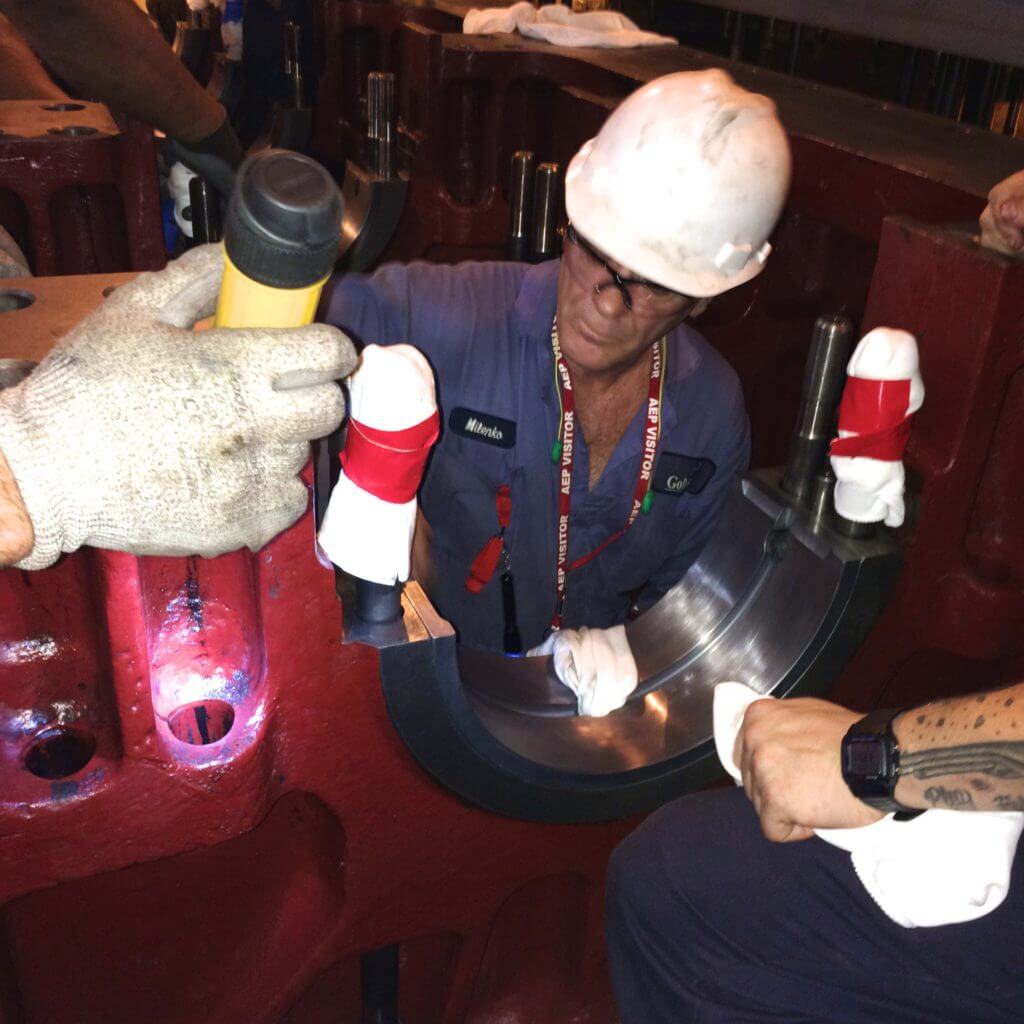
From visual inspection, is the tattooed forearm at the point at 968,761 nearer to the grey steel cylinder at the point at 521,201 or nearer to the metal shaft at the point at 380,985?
the metal shaft at the point at 380,985

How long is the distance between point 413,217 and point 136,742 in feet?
8.10

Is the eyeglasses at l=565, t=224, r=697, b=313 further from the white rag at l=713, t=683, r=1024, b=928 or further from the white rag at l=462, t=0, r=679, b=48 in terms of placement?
the white rag at l=462, t=0, r=679, b=48

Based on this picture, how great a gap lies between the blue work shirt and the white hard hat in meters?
0.30

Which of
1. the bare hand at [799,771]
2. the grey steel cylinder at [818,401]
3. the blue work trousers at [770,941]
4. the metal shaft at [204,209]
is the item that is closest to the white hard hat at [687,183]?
the grey steel cylinder at [818,401]

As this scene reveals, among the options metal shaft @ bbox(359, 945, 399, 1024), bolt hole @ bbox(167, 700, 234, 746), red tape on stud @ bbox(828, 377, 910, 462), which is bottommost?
metal shaft @ bbox(359, 945, 399, 1024)

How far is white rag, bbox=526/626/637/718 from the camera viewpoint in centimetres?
161

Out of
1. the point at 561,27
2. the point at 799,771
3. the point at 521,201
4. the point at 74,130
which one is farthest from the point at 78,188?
the point at 799,771

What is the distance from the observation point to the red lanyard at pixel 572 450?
1861mm

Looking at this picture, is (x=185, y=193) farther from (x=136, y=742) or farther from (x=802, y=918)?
(x=802, y=918)

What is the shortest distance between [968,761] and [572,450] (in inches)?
38.4

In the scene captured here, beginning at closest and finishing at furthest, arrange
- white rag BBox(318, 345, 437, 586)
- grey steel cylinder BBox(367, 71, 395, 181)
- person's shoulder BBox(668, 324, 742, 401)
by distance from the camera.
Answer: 1. white rag BBox(318, 345, 437, 586)
2. person's shoulder BBox(668, 324, 742, 401)
3. grey steel cylinder BBox(367, 71, 395, 181)

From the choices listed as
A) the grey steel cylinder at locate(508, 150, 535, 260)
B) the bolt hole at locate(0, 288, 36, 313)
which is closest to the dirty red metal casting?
the grey steel cylinder at locate(508, 150, 535, 260)

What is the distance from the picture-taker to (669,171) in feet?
4.87

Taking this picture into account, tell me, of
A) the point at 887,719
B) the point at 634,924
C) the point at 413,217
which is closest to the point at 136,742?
the point at 634,924
